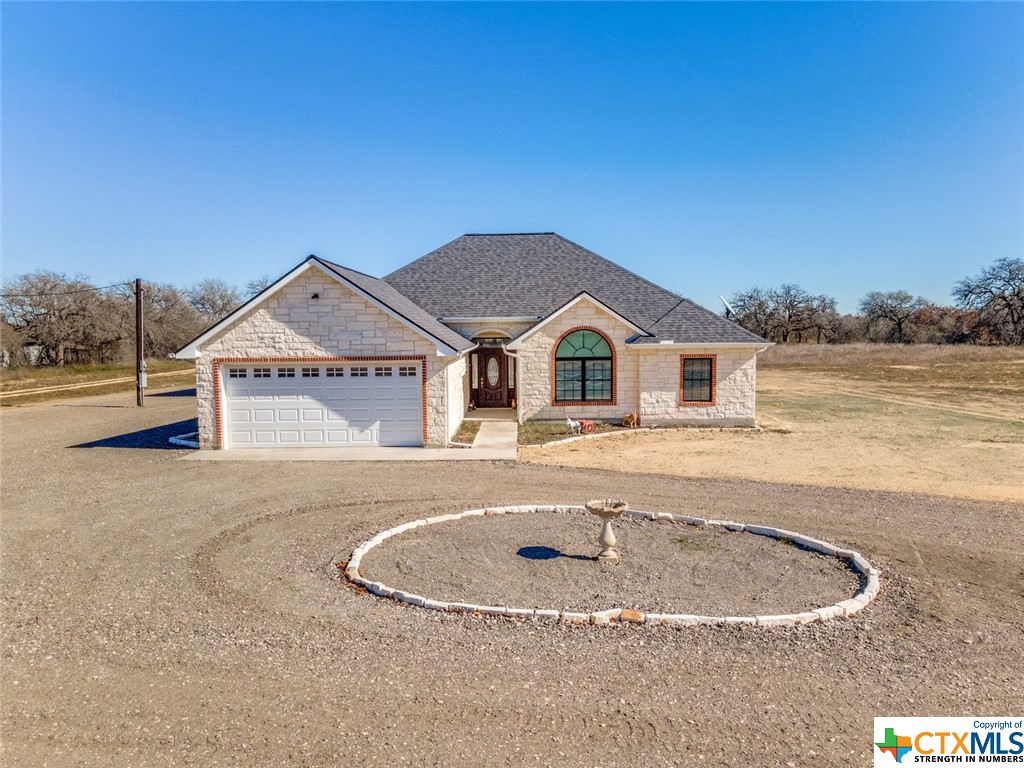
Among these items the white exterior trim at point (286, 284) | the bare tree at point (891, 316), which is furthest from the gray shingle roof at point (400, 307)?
the bare tree at point (891, 316)

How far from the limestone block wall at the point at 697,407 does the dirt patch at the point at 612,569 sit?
1185cm

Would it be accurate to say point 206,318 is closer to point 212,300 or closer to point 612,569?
point 212,300

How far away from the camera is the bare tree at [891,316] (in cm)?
8169

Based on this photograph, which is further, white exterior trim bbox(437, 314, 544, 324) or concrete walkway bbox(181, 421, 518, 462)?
white exterior trim bbox(437, 314, 544, 324)

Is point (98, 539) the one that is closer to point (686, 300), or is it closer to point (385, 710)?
point (385, 710)

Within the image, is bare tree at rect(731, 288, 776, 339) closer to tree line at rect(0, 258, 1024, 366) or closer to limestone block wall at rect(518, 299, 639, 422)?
tree line at rect(0, 258, 1024, 366)

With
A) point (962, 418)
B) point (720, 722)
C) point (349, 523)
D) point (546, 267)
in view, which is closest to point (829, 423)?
point (962, 418)

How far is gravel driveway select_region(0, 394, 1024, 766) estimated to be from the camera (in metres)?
4.57

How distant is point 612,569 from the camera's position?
7.95m

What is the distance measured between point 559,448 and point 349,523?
8.33 metres

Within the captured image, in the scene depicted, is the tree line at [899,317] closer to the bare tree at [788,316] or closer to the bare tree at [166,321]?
the bare tree at [788,316]

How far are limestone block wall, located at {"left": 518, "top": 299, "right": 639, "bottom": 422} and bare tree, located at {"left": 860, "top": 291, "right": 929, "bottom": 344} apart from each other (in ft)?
245

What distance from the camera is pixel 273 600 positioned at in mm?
7082

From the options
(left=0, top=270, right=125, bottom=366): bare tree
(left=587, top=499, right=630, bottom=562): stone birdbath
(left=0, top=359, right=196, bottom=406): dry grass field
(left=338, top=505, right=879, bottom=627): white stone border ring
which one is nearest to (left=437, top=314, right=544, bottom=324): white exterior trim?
(left=338, top=505, right=879, bottom=627): white stone border ring
